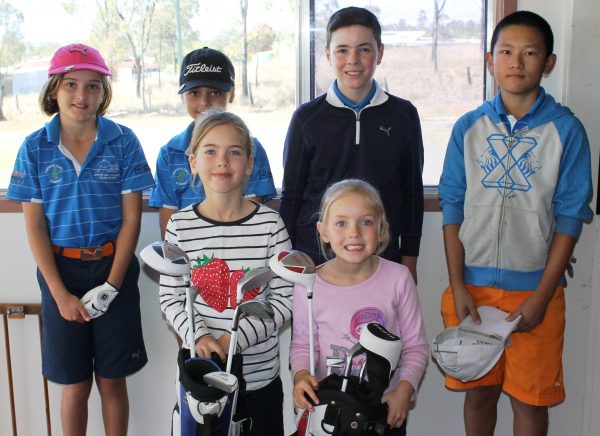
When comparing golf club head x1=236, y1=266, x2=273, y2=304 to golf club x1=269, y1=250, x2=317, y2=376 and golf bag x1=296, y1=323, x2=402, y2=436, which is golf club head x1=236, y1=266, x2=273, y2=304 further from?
golf bag x1=296, y1=323, x2=402, y2=436

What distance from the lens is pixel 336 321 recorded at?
1.85 metres

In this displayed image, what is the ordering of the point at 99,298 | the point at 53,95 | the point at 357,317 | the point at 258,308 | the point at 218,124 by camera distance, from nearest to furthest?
the point at 258,308, the point at 357,317, the point at 218,124, the point at 99,298, the point at 53,95

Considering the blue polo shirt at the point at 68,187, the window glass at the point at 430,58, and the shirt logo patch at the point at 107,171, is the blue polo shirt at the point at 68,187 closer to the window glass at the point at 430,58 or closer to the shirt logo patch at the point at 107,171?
the shirt logo patch at the point at 107,171

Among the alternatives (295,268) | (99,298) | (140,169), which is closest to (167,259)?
(295,268)

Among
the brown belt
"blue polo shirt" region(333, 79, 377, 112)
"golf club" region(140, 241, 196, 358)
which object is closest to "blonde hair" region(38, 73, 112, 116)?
the brown belt

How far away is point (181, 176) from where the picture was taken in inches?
96.2

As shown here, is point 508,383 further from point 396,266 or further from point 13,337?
point 13,337

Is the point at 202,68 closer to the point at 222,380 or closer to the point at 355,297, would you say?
the point at 355,297

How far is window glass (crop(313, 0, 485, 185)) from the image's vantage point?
2688 millimetres

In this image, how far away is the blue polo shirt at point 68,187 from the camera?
2.35 m

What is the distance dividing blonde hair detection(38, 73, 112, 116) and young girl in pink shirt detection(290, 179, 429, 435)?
103cm

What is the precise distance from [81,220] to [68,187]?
0.40ft

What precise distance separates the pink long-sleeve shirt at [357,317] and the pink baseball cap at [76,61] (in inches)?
44.3

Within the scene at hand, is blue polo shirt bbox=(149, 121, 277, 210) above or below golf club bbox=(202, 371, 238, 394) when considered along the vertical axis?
above
